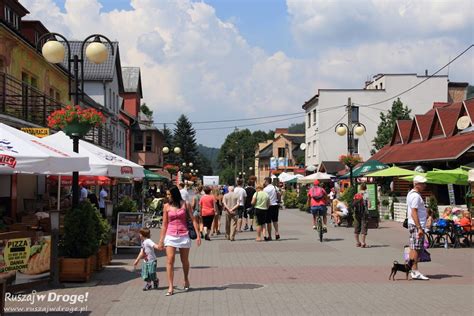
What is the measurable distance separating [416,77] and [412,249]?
154ft

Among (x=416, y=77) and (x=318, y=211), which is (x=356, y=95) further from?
(x=318, y=211)

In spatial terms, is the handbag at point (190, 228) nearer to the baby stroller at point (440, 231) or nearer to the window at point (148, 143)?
the baby stroller at point (440, 231)

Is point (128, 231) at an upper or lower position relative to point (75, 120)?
lower

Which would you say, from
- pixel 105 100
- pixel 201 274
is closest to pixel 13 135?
pixel 201 274

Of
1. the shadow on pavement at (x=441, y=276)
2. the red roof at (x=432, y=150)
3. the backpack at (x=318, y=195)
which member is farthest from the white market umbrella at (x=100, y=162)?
the red roof at (x=432, y=150)

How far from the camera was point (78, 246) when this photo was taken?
1048cm

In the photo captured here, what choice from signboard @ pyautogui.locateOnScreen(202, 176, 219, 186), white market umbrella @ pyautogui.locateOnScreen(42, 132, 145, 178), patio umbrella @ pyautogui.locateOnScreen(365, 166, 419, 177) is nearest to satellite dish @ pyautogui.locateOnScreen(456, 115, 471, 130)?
patio umbrella @ pyautogui.locateOnScreen(365, 166, 419, 177)

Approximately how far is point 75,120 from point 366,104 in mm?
46345

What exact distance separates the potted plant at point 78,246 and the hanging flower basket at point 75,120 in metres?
1.61

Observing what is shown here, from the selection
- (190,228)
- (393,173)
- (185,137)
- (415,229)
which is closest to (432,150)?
(393,173)

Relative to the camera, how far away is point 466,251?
1518 centimetres

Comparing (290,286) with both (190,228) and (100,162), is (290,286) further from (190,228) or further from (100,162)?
(100,162)

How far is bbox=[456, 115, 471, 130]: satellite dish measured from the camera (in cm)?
2658

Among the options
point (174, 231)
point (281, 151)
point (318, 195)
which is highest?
point (281, 151)
